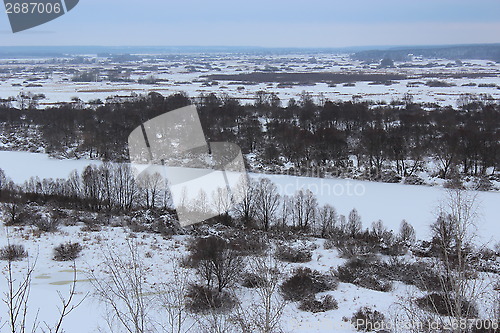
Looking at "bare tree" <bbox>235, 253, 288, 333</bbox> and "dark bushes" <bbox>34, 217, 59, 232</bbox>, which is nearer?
"bare tree" <bbox>235, 253, 288, 333</bbox>

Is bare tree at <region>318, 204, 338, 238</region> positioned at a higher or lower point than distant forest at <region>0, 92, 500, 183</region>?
lower

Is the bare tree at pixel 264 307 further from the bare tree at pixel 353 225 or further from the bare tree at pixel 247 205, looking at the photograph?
the bare tree at pixel 247 205

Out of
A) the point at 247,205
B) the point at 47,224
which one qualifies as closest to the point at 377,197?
the point at 247,205

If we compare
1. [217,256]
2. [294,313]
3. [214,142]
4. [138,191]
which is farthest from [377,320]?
[214,142]

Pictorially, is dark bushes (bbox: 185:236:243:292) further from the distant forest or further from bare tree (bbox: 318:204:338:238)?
the distant forest

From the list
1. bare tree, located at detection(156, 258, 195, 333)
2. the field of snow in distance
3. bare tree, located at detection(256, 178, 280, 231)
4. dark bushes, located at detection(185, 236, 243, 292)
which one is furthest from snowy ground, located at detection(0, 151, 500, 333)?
bare tree, located at detection(256, 178, 280, 231)

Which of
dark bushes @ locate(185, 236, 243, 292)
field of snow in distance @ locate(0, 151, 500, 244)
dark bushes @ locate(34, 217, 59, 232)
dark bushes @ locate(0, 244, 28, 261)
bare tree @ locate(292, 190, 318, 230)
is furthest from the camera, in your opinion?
field of snow in distance @ locate(0, 151, 500, 244)

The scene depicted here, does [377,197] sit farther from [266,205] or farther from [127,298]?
[127,298]

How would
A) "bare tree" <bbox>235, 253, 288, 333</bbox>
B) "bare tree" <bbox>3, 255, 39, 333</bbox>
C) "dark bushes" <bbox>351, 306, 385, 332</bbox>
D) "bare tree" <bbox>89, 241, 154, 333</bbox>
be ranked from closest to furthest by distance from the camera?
"bare tree" <bbox>3, 255, 39, 333</bbox> < "bare tree" <bbox>89, 241, 154, 333</bbox> < "bare tree" <bbox>235, 253, 288, 333</bbox> < "dark bushes" <bbox>351, 306, 385, 332</bbox>
